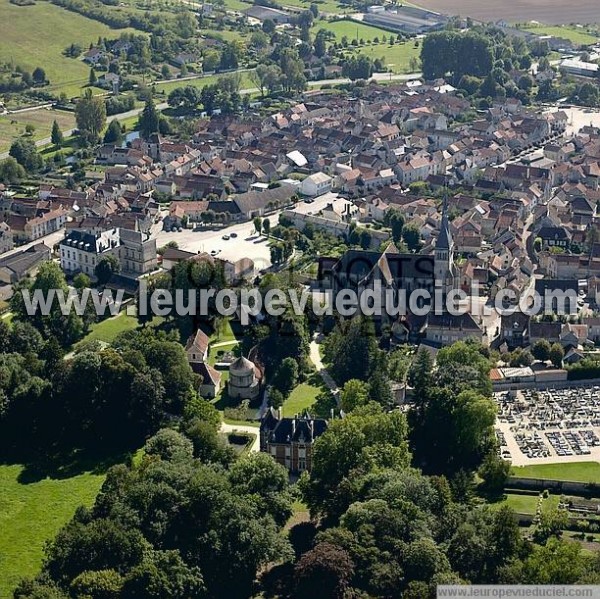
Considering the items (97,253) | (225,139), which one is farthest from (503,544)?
(225,139)

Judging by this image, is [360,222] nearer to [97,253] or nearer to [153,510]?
[97,253]

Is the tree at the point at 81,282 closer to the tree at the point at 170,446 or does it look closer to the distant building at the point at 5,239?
the distant building at the point at 5,239

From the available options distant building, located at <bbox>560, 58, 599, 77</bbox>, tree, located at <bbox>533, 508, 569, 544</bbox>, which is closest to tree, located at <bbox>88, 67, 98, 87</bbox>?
distant building, located at <bbox>560, 58, 599, 77</bbox>

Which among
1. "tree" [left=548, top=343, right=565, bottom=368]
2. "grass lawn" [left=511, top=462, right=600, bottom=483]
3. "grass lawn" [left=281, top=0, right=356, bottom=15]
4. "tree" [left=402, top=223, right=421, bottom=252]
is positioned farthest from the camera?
"grass lawn" [left=281, top=0, right=356, bottom=15]

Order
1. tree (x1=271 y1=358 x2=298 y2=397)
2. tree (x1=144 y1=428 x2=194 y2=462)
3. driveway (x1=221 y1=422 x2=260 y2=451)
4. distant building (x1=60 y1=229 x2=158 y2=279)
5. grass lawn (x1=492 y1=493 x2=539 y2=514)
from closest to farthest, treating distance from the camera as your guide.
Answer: grass lawn (x1=492 y1=493 x2=539 y2=514)
tree (x1=144 y1=428 x2=194 y2=462)
driveway (x1=221 y1=422 x2=260 y2=451)
tree (x1=271 y1=358 x2=298 y2=397)
distant building (x1=60 y1=229 x2=158 y2=279)

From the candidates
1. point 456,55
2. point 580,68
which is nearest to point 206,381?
point 456,55

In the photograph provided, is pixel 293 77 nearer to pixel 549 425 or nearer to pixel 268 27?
pixel 268 27

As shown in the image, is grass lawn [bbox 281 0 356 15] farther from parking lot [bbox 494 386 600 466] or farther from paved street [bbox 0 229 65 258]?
parking lot [bbox 494 386 600 466]
